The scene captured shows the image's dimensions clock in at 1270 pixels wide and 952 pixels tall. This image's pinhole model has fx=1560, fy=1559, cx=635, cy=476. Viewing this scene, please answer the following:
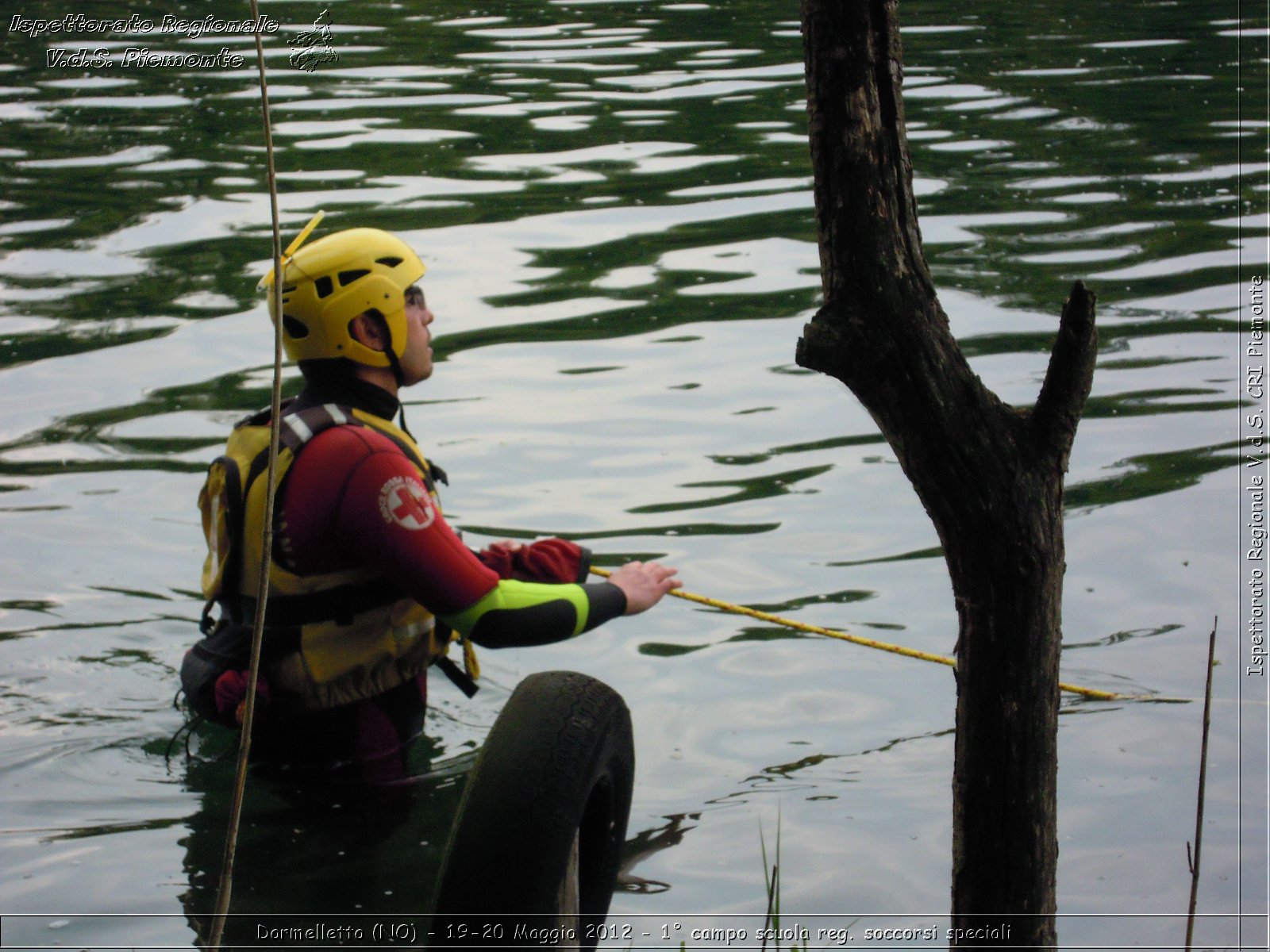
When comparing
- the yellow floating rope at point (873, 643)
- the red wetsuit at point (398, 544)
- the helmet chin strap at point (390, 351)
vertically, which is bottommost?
the yellow floating rope at point (873, 643)

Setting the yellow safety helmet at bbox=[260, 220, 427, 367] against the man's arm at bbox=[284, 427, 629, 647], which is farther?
the yellow safety helmet at bbox=[260, 220, 427, 367]

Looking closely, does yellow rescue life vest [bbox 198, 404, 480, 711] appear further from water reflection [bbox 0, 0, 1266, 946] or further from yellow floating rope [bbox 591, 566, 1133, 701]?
yellow floating rope [bbox 591, 566, 1133, 701]

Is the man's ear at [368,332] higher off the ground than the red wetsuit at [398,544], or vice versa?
the man's ear at [368,332]

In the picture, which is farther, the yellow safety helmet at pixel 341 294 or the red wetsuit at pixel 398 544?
the yellow safety helmet at pixel 341 294

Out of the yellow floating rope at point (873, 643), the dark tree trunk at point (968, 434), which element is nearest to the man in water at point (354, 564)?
the yellow floating rope at point (873, 643)

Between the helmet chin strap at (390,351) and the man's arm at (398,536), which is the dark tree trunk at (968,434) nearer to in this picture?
the man's arm at (398,536)

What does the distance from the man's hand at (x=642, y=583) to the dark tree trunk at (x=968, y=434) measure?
5.55ft

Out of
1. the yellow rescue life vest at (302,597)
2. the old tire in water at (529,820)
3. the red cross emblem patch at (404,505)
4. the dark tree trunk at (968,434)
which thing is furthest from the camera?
the yellow rescue life vest at (302,597)

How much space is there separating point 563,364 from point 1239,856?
543 centimetres

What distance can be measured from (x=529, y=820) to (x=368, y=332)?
174 centimetres

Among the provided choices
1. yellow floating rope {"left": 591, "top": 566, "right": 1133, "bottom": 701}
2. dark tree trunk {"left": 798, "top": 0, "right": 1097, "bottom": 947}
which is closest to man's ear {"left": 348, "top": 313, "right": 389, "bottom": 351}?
yellow floating rope {"left": 591, "top": 566, "right": 1133, "bottom": 701}

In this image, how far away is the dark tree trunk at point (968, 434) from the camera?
293cm

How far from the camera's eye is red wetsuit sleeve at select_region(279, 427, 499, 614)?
4273 mm

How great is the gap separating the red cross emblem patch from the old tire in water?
62 cm
